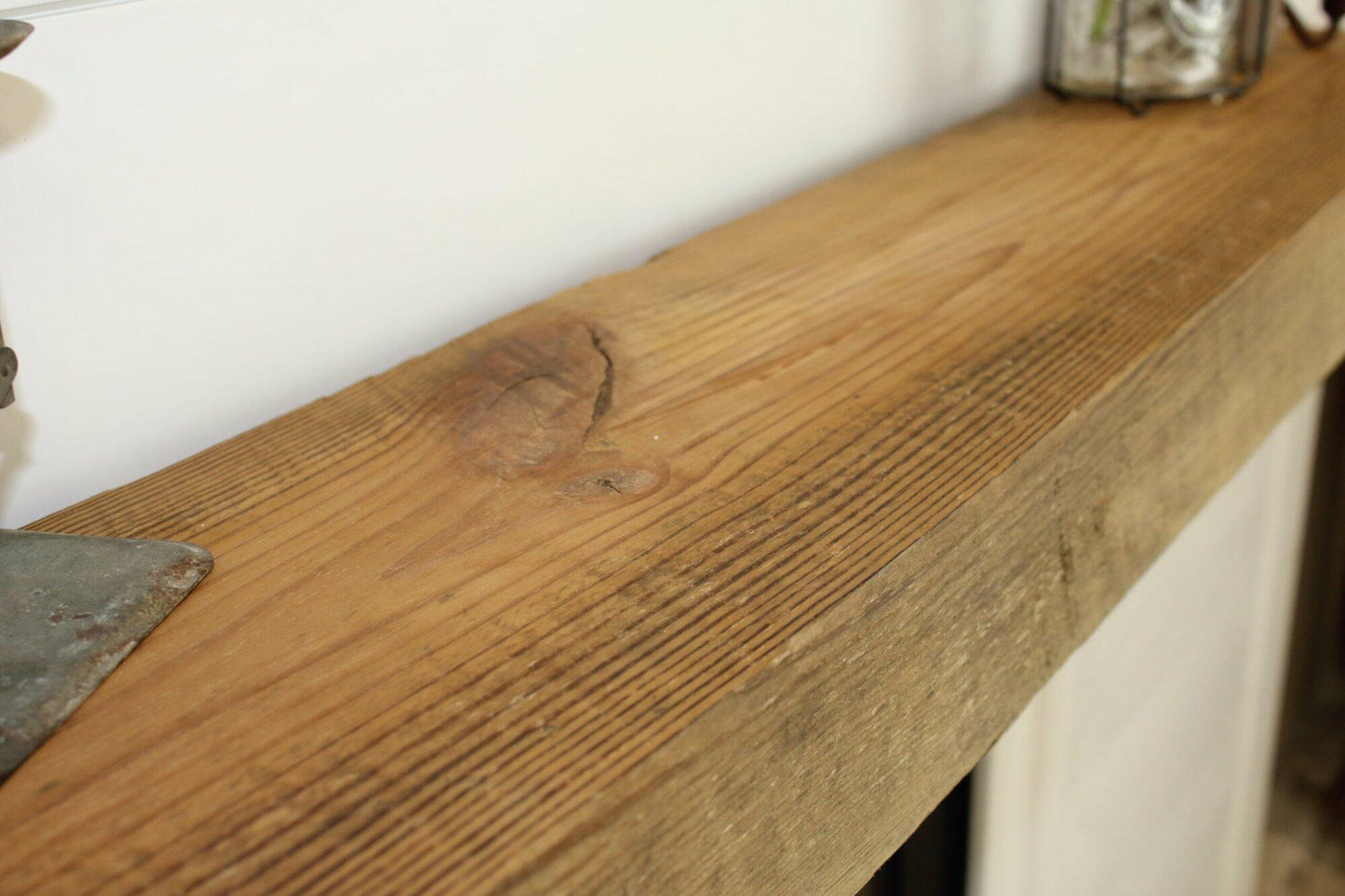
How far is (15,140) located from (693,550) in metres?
0.36

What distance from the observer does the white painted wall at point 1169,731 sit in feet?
2.37

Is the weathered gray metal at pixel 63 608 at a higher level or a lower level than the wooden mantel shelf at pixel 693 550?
higher

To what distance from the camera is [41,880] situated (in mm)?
310

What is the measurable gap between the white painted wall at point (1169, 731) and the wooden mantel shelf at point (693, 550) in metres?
0.16

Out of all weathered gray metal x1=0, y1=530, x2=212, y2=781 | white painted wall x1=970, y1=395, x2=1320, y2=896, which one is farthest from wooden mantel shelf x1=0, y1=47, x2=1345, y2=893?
white painted wall x1=970, y1=395, x2=1320, y2=896

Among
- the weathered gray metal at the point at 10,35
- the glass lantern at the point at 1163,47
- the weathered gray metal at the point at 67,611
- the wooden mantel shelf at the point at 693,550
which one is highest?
the weathered gray metal at the point at 10,35

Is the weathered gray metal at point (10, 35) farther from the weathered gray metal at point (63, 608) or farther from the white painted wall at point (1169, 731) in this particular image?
the white painted wall at point (1169, 731)

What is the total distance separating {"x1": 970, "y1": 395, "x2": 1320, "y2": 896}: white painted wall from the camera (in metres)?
0.72

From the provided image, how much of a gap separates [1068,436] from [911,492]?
102 millimetres

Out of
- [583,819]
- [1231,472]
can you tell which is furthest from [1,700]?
[1231,472]

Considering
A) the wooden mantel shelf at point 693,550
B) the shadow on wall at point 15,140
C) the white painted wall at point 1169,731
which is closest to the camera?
the wooden mantel shelf at point 693,550

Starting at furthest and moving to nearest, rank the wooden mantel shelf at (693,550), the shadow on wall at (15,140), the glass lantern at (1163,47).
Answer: the glass lantern at (1163,47), the shadow on wall at (15,140), the wooden mantel shelf at (693,550)

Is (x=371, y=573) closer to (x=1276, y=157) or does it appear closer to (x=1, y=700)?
(x=1, y=700)

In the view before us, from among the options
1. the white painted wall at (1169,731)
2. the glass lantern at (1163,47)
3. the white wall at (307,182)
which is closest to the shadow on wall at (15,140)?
the white wall at (307,182)
